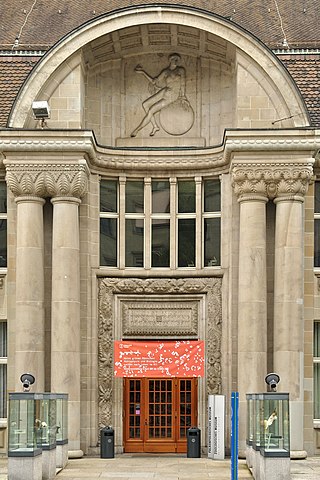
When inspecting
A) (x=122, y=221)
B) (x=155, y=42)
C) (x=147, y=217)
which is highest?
(x=155, y=42)

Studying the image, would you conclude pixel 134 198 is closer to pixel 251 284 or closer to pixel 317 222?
pixel 251 284

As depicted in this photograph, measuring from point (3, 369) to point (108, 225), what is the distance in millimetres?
5515

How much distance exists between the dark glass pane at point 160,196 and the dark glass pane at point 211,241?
4.48 ft

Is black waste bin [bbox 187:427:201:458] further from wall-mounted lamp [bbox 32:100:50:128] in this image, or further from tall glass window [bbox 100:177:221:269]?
wall-mounted lamp [bbox 32:100:50:128]

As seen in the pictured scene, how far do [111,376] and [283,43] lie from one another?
44.6 feet

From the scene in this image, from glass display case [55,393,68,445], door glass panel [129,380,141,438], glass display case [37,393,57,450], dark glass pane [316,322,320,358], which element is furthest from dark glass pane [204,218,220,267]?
glass display case [37,393,57,450]

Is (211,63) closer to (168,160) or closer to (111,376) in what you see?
(168,160)

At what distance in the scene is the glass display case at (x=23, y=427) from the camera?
901 inches

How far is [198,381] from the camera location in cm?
3189

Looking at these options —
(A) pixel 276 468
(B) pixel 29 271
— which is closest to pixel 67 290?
(B) pixel 29 271

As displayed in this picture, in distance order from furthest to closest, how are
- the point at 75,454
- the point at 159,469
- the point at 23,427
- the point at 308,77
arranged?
the point at 308,77
the point at 75,454
the point at 159,469
the point at 23,427

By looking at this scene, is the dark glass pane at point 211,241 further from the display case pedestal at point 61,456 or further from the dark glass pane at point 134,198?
the display case pedestal at point 61,456

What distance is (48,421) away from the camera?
82.6 feet

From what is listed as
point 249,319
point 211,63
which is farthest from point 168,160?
point 249,319
